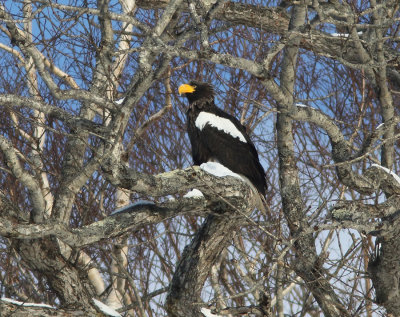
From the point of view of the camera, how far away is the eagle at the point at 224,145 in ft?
19.6

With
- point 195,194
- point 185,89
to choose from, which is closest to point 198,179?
point 195,194

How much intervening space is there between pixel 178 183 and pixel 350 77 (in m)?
A: 6.16

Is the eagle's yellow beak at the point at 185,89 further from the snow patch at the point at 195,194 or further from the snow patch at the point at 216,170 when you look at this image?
the snow patch at the point at 195,194

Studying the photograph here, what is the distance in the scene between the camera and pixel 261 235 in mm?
8836

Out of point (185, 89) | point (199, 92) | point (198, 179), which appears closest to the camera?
point (198, 179)

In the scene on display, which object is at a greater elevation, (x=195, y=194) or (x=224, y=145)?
(x=224, y=145)

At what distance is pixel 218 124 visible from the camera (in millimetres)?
6039

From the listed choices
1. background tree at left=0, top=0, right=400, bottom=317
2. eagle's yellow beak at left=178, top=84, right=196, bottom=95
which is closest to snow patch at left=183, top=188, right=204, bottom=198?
background tree at left=0, top=0, right=400, bottom=317

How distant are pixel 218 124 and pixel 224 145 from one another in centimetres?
24

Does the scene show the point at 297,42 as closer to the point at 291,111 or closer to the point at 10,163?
the point at 291,111

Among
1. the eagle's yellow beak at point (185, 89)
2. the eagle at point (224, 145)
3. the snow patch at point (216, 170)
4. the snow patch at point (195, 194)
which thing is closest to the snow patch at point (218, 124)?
the eagle at point (224, 145)

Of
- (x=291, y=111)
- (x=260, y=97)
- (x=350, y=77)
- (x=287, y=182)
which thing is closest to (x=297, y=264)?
(x=287, y=182)

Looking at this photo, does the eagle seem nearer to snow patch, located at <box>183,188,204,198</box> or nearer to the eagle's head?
the eagle's head

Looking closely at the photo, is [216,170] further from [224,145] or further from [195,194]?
[224,145]
